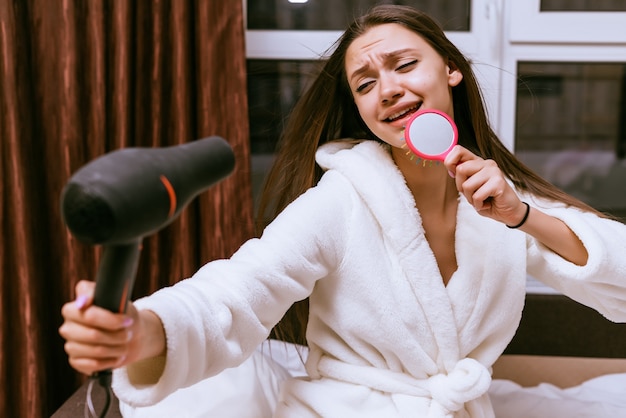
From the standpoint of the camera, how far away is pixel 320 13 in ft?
6.66

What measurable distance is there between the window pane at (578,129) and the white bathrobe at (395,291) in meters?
1.03

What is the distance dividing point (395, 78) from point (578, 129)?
139 cm

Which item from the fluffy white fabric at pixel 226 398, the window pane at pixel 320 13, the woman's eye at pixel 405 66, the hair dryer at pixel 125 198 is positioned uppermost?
the window pane at pixel 320 13

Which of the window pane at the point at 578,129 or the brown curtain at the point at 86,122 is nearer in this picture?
the brown curtain at the point at 86,122

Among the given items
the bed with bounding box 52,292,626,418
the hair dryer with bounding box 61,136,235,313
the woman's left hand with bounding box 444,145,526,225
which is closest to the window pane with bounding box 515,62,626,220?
the bed with bounding box 52,292,626,418

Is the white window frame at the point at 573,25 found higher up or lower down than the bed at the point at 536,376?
higher up

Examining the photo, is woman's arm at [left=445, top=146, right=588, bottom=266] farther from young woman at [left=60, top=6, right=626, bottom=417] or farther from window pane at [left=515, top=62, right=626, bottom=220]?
window pane at [left=515, top=62, right=626, bottom=220]

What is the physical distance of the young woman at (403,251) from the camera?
3.32 ft

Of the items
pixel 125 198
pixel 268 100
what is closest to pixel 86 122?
pixel 268 100

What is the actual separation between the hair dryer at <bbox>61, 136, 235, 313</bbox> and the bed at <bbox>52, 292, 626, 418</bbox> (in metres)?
0.67

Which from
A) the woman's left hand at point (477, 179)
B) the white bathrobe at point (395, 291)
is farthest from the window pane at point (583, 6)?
the woman's left hand at point (477, 179)

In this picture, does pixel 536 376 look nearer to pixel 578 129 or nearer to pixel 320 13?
pixel 578 129

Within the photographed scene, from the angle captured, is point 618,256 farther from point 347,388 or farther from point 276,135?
point 276,135

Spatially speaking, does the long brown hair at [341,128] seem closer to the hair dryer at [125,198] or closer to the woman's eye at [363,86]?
the woman's eye at [363,86]
